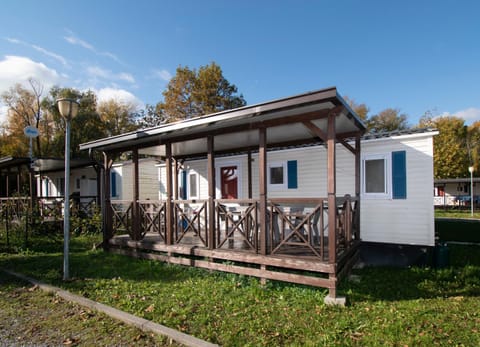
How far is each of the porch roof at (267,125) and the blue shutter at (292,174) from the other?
2.00 ft

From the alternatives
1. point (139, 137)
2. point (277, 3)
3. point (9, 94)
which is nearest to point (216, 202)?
point (139, 137)

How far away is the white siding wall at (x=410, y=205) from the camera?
5629 millimetres

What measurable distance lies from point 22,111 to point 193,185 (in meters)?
22.9

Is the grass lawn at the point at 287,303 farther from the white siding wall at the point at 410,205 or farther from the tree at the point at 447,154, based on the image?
the tree at the point at 447,154

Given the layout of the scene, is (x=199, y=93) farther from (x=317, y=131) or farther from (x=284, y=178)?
(x=317, y=131)

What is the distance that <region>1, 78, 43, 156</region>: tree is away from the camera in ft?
75.3

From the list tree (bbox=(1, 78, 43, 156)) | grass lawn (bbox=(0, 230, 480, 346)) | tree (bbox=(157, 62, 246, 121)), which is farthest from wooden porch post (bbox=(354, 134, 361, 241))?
tree (bbox=(1, 78, 43, 156))

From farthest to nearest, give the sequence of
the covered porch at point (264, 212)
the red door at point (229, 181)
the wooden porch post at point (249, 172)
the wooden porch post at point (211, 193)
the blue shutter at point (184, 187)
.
Result: the blue shutter at point (184, 187) < the red door at point (229, 181) < the wooden porch post at point (249, 172) < the wooden porch post at point (211, 193) < the covered porch at point (264, 212)

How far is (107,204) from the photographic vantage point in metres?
6.79

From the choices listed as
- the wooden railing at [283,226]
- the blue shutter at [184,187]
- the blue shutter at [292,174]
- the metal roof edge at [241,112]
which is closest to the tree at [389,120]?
the blue shutter at [292,174]

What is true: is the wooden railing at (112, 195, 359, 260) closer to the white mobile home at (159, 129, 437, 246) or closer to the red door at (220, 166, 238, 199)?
the white mobile home at (159, 129, 437, 246)

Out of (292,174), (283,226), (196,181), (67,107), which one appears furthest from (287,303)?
(196,181)

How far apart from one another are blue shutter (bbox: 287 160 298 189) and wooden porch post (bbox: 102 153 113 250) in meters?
4.56

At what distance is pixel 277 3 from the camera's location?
1009 cm
